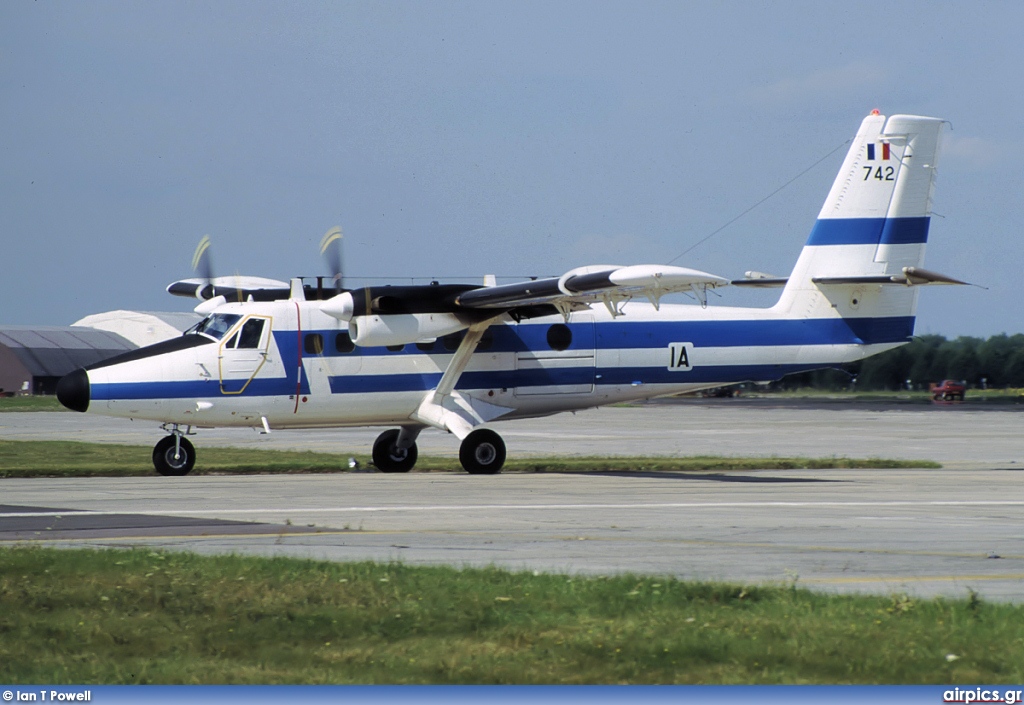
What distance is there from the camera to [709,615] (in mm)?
8609

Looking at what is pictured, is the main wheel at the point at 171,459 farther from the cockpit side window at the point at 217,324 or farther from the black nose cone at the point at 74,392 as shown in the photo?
the cockpit side window at the point at 217,324

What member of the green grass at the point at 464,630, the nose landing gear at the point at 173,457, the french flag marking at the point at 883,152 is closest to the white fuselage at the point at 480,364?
the nose landing gear at the point at 173,457

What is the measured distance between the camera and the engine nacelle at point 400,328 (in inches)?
872

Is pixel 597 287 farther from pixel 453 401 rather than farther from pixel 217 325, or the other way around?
pixel 217 325

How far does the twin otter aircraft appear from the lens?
21.8 metres

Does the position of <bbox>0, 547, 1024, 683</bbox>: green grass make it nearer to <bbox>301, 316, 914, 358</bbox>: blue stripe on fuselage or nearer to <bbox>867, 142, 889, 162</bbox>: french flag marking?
<bbox>301, 316, 914, 358</bbox>: blue stripe on fuselage

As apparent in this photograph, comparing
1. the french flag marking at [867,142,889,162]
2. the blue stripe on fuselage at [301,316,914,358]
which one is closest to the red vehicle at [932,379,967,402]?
the blue stripe on fuselage at [301,316,914,358]

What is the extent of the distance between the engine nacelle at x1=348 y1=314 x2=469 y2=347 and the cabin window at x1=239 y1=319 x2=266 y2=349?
1.60m

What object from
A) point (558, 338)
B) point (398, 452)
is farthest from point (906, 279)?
point (398, 452)

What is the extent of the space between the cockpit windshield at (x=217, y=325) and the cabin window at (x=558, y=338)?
589 centimetres

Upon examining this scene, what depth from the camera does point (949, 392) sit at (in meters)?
73.0

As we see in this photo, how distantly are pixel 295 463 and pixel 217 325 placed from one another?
4.11 m

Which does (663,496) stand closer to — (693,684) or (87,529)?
(87,529)

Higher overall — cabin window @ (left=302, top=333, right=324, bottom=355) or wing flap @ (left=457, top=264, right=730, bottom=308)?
wing flap @ (left=457, top=264, right=730, bottom=308)
